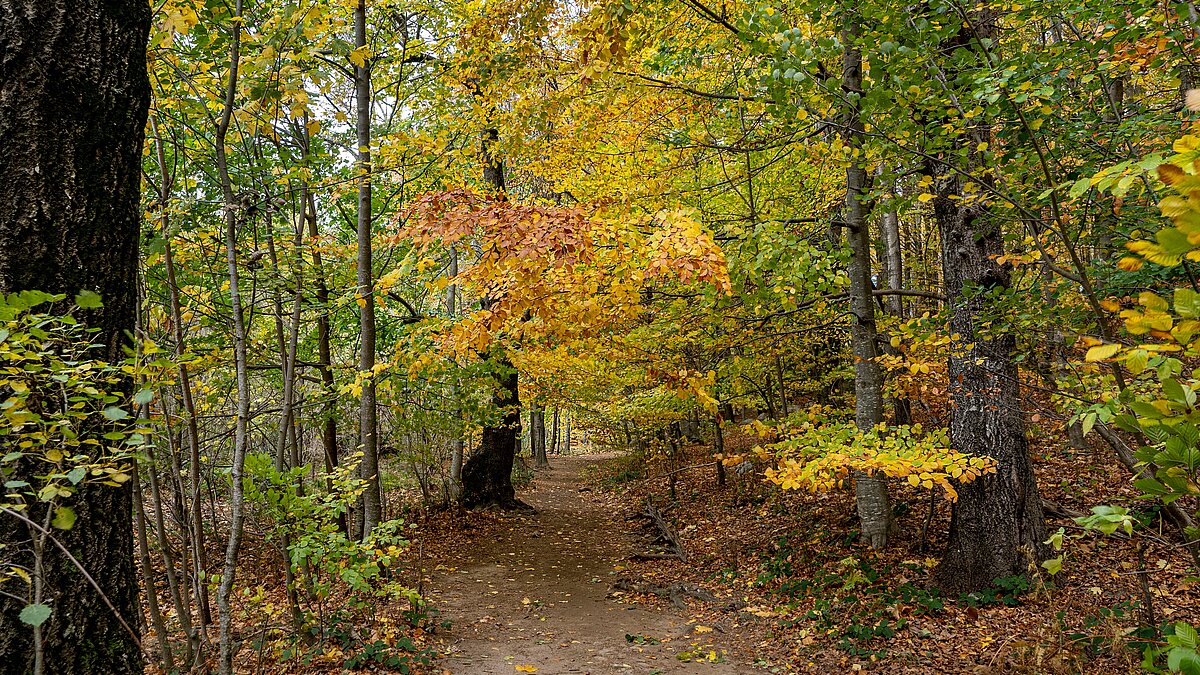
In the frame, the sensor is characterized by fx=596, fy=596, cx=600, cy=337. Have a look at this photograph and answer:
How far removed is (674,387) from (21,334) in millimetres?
4800

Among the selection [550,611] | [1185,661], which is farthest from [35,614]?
[550,611]

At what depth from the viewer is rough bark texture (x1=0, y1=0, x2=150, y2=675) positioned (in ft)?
Result: 6.70

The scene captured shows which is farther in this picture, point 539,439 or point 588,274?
point 539,439

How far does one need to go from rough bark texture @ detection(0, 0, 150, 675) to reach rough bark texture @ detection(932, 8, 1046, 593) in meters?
6.04

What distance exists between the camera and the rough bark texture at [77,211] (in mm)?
2041

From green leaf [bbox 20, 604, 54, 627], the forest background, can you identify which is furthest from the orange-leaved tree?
green leaf [bbox 20, 604, 54, 627]

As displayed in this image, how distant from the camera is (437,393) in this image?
350 inches

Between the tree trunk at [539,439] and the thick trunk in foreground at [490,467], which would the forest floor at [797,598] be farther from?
the tree trunk at [539,439]

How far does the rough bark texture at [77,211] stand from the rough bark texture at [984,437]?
6.04m

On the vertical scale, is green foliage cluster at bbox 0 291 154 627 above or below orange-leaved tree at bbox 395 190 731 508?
below

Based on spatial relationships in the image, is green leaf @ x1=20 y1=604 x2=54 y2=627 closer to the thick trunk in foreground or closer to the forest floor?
the forest floor

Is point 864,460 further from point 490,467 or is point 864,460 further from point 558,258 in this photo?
point 490,467

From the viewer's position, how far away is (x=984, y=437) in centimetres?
586

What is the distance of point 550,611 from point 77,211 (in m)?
6.58
